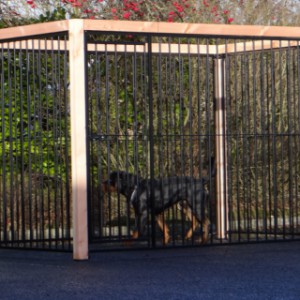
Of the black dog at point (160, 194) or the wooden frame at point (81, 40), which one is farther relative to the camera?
the black dog at point (160, 194)

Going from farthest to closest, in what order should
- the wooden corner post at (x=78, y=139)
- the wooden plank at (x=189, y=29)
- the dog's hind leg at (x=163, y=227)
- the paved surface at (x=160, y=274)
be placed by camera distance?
the dog's hind leg at (x=163, y=227) < the wooden plank at (x=189, y=29) < the wooden corner post at (x=78, y=139) < the paved surface at (x=160, y=274)

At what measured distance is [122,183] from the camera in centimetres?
1273

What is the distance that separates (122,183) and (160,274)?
2745mm

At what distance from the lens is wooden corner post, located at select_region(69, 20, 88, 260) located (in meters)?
11.5

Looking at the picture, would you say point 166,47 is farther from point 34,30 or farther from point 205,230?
point 205,230

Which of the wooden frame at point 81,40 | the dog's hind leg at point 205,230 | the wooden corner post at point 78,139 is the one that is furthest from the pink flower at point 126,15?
the wooden corner post at point 78,139

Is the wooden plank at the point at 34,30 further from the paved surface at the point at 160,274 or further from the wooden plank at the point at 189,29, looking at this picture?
the paved surface at the point at 160,274

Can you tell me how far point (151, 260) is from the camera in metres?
11.6

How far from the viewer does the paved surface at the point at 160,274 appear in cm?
877

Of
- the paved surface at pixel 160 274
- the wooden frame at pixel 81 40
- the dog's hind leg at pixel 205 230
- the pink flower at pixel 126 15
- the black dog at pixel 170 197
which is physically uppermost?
the pink flower at pixel 126 15

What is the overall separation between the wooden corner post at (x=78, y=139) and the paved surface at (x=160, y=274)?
1.03 feet

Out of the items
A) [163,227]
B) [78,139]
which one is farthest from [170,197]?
[78,139]

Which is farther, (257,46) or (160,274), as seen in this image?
(257,46)

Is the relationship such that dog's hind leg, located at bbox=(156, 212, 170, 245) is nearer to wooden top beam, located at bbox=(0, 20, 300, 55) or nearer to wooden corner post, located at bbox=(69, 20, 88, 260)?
wooden corner post, located at bbox=(69, 20, 88, 260)
